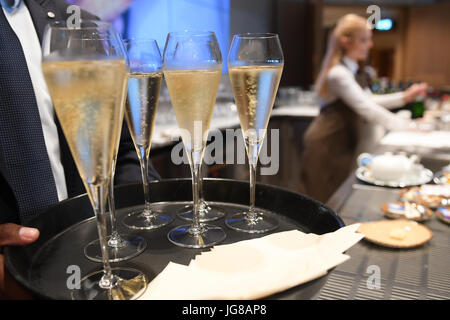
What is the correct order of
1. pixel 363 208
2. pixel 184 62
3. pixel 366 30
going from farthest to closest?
pixel 366 30 < pixel 363 208 < pixel 184 62

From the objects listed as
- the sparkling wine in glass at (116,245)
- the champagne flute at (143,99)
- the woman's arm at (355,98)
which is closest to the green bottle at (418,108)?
the woman's arm at (355,98)

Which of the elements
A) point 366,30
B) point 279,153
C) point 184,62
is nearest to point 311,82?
point 279,153

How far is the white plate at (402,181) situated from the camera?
158cm

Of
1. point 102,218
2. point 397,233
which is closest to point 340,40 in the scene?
point 397,233

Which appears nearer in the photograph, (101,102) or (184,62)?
(101,102)

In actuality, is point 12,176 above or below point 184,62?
below

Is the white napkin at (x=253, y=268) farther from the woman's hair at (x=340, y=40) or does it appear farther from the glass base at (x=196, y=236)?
the woman's hair at (x=340, y=40)

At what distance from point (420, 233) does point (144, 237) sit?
80cm

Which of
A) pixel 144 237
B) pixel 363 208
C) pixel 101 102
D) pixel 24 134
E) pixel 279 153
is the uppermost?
pixel 101 102

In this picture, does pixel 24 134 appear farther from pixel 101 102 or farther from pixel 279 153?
pixel 279 153

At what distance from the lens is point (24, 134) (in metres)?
1.06

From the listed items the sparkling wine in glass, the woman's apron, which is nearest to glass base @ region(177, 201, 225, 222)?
the sparkling wine in glass

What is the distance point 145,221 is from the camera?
0.81 metres
